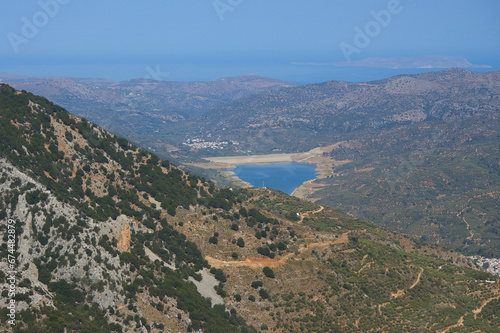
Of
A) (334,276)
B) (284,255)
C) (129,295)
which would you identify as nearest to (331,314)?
(334,276)

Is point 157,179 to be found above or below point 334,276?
above

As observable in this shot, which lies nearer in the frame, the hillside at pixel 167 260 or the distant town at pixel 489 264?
the hillside at pixel 167 260

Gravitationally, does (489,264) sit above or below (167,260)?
below

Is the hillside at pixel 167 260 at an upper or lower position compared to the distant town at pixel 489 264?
upper

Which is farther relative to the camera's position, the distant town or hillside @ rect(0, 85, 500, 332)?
the distant town

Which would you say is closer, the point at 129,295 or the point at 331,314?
the point at 129,295

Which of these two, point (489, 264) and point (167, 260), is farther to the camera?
point (489, 264)

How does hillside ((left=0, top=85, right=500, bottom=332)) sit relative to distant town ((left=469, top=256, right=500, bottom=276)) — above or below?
above

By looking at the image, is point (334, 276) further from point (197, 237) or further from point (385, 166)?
point (385, 166)
